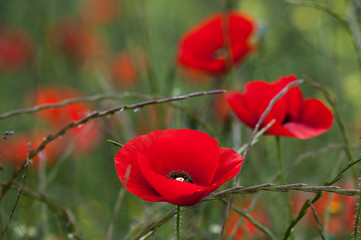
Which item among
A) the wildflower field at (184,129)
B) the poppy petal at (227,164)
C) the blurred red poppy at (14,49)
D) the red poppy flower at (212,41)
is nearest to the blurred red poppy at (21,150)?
the wildflower field at (184,129)

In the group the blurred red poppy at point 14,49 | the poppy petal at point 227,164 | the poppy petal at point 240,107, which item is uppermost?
the blurred red poppy at point 14,49

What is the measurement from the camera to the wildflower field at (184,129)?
538 mm

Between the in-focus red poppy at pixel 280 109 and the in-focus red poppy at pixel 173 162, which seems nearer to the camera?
the in-focus red poppy at pixel 173 162

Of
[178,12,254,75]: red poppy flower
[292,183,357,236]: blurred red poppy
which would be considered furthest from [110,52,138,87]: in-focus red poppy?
[292,183,357,236]: blurred red poppy

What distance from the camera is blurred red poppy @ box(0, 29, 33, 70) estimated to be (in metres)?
2.41

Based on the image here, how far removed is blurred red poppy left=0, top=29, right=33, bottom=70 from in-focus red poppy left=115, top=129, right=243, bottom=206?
6.57 feet

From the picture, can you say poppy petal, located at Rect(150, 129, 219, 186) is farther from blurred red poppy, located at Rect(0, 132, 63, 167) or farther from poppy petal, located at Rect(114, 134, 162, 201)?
blurred red poppy, located at Rect(0, 132, 63, 167)

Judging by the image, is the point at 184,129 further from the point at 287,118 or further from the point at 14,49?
the point at 14,49

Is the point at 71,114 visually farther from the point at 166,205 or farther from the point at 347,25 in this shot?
the point at 347,25

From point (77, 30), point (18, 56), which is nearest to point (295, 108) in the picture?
A: point (18, 56)

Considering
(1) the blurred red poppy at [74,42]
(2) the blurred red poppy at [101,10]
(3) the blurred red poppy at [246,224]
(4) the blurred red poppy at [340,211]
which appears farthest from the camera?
(2) the blurred red poppy at [101,10]

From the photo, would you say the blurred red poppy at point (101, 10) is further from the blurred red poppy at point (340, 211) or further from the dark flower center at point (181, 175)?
the dark flower center at point (181, 175)

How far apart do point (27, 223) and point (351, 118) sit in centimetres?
121

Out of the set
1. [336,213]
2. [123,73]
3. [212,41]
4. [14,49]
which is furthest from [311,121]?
[14,49]
